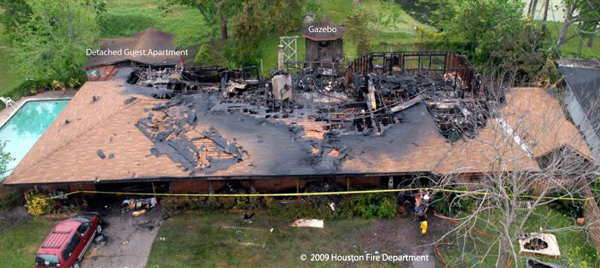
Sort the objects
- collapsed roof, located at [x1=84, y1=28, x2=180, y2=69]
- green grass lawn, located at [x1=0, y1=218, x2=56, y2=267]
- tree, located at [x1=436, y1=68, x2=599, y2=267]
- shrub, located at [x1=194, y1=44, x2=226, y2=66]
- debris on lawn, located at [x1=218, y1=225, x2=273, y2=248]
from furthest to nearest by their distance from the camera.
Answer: shrub, located at [x1=194, y1=44, x2=226, y2=66] → collapsed roof, located at [x1=84, y1=28, x2=180, y2=69] → debris on lawn, located at [x1=218, y1=225, x2=273, y2=248] → green grass lawn, located at [x1=0, y1=218, x2=56, y2=267] → tree, located at [x1=436, y1=68, x2=599, y2=267]

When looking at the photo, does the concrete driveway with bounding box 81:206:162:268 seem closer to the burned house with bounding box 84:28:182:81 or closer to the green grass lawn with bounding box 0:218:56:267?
the green grass lawn with bounding box 0:218:56:267

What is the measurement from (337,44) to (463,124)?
16.8 m

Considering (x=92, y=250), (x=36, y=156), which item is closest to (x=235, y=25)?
(x=36, y=156)

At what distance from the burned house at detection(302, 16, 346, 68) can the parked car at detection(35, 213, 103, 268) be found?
21.9 metres

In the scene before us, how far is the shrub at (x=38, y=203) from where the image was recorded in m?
21.7

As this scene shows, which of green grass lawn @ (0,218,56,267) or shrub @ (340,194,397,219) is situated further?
shrub @ (340,194,397,219)

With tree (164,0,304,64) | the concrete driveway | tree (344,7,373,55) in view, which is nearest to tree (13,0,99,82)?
tree (164,0,304,64)

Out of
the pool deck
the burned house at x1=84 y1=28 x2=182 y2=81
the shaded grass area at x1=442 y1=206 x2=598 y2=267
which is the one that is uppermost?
the burned house at x1=84 y1=28 x2=182 y2=81

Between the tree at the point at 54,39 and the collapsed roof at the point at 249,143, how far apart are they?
9198 mm

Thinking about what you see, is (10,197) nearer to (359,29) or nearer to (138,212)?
(138,212)

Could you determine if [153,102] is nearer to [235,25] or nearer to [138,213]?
[138,213]

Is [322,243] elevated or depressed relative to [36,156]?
depressed

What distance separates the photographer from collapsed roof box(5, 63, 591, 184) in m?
20.6

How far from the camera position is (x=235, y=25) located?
34219mm
